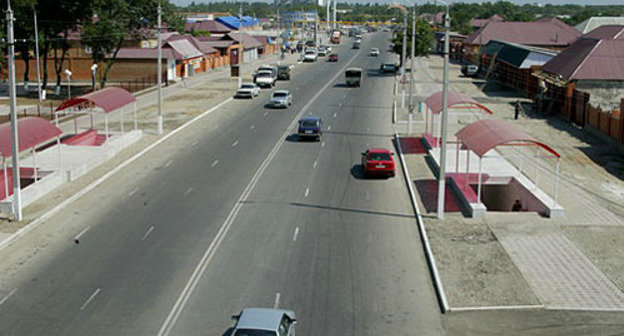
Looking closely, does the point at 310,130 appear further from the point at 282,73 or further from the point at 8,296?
the point at 282,73

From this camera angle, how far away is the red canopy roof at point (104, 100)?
42375 mm

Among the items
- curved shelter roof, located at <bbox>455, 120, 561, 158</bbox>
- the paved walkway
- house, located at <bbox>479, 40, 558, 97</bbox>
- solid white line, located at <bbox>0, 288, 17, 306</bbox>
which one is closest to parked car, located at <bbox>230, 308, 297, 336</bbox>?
solid white line, located at <bbox>0, 288, 17, 306</bbox>

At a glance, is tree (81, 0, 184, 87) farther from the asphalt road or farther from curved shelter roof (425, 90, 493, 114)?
curved shelter roof (425, 90, 493, 114)

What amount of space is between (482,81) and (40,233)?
67.0m

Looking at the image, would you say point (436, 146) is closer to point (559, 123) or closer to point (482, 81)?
point (559, 123)

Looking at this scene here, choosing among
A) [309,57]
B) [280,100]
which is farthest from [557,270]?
[309,57]

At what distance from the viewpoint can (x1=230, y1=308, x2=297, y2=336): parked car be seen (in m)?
16.1

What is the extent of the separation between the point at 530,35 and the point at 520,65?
113 ft

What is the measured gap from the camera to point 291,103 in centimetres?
6412

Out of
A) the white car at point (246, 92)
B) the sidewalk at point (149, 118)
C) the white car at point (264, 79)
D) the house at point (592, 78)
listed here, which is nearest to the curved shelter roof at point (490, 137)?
the sidewalk at point (149, 118)

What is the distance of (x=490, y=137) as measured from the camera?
1230 inches

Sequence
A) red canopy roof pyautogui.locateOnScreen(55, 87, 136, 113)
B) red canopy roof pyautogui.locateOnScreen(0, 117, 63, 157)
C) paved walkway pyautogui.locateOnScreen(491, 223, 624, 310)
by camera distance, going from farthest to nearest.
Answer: red canopy roof pyautogui.locateOnScreen(55, 87, 136, 113) → red canopy roof pyautogui.locateOnScreen(0, 117, 63, 157) → paved walkway pyautogui.locateOnScreen(491, 223, 624, 310)

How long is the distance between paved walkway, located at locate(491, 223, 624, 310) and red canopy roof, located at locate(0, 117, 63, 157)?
2037 centimetres

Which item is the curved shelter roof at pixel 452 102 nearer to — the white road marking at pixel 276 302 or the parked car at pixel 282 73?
the white road marking at pixel 276 302
